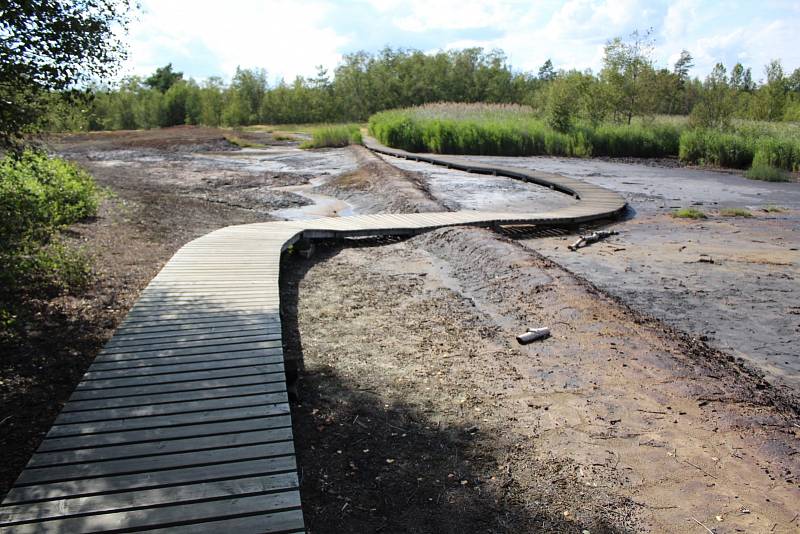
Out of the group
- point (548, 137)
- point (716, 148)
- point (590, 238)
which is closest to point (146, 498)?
point (590, 238)

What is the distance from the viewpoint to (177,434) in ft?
10.2

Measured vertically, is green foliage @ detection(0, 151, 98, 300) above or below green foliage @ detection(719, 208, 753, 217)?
above

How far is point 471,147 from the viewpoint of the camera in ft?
81.8

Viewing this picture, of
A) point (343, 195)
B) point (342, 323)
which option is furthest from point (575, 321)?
point (343, 195)

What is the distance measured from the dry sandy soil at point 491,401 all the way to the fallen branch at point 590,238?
839 mm

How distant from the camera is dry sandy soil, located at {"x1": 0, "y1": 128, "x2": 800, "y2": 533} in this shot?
3.30 metres

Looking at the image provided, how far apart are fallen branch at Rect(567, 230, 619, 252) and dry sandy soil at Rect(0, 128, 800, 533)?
84 cm

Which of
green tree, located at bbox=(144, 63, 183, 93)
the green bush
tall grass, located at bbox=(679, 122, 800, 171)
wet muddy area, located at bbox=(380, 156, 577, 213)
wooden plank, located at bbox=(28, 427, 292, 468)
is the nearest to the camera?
wooden plank, located at bbox=(28, 427, 292, 468)

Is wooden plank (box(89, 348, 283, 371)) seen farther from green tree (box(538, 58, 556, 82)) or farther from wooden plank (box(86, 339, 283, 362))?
green tree (box(538, 58, 556, 82))

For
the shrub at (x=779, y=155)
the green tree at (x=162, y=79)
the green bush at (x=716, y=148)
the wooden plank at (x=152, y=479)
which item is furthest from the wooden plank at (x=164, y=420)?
the green tree at (x=162, y=79)

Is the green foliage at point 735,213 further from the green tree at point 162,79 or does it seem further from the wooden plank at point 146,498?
the green tree at point 162,79

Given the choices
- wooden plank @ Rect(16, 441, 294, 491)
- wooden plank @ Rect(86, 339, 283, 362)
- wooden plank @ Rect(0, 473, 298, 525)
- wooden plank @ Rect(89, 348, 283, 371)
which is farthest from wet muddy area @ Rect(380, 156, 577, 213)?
wooden plank @ Rect(0, 473, 298, 525)

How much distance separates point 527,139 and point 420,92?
→ 98.9 ft

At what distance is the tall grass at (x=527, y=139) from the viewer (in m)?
24.9
